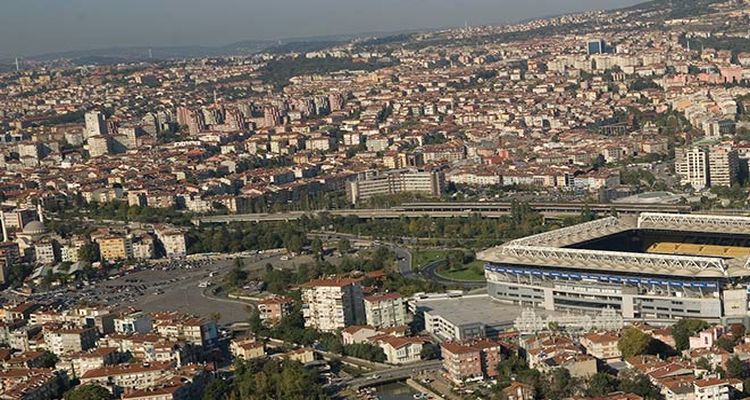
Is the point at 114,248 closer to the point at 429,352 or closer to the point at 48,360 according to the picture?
the point at 48,360

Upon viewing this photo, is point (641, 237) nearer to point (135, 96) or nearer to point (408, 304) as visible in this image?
point (408, 304)

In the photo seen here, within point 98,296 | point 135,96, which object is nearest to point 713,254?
point 98,296

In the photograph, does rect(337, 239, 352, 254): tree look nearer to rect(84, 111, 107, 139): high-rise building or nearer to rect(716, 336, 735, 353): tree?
rect(716, 336, 735, 353): tree

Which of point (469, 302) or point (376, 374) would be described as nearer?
point (376, 374)

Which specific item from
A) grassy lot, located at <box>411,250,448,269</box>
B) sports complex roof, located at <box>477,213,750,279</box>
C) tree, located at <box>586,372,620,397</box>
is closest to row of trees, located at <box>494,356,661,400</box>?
tree, located at <box>586,372,620,397</box>

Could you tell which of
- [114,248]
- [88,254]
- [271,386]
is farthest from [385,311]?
[114,248]
